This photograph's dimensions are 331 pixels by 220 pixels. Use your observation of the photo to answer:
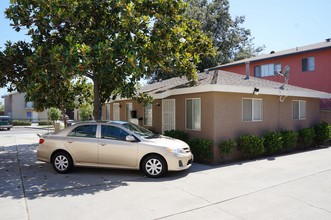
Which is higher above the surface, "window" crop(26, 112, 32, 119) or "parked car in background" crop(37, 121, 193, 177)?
"window" crop(26, 112, 32, 119)

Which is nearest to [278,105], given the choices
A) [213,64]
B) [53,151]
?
[53,151]

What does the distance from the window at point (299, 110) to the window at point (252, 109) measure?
3293 mm

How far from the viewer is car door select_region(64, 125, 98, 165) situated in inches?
332

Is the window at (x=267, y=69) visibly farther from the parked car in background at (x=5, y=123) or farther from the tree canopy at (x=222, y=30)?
the parked car in background at (x=5, y=123)

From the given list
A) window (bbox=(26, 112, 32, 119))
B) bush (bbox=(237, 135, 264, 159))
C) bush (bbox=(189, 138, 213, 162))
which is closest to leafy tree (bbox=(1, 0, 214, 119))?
bush (bbox=(189, 138, 213, 162))

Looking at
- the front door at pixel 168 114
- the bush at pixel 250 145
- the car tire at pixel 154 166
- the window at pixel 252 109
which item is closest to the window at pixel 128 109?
the front door at pixel 168 114

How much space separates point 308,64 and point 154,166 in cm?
1904

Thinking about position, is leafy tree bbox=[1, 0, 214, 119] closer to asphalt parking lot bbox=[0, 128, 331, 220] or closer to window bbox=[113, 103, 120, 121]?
asphalt parking lot bbox=[0, 128, 331, 220]

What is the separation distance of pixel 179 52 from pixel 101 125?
460 cm

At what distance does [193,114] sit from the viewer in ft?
38.0

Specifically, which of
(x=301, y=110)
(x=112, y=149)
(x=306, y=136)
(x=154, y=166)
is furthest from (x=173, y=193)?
(x=301, y=110)

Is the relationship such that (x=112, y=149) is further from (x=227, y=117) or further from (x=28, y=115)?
(x=28, y=115)

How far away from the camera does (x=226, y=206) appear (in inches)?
226

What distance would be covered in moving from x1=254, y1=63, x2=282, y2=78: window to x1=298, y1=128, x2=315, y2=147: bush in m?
11.0
